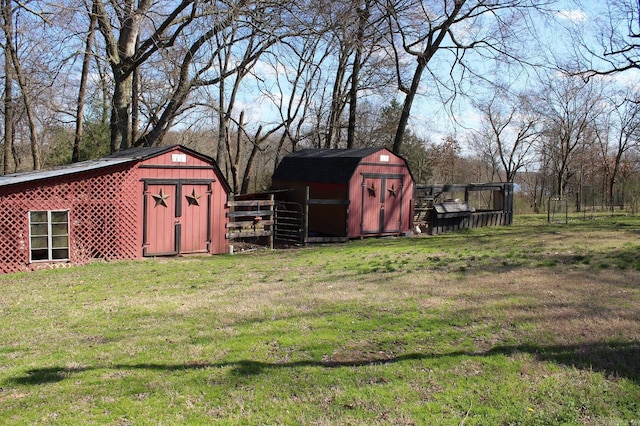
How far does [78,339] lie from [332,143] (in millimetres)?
28326

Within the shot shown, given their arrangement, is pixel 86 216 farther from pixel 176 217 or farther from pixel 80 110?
pixel 80 110

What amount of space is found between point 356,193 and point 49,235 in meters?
9.21

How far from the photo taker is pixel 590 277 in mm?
9914

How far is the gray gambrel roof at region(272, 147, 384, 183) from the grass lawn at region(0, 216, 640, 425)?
745 cm

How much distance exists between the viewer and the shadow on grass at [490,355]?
5.39 metres

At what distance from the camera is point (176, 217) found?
576 inches

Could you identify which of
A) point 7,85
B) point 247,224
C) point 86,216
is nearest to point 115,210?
point 86,216

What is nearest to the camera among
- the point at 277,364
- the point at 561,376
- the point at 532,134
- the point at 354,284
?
the point at 561,376

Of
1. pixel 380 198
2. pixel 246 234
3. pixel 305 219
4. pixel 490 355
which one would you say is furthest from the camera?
pixel 380 198

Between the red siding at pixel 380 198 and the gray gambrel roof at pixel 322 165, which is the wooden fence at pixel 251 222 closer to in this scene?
the gray gambrel roof at pixel 322 165

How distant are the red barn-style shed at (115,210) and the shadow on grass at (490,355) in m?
7.67

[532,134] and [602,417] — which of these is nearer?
[602,417]

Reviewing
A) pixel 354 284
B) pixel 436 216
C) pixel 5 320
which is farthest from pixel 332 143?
pixel 5 320

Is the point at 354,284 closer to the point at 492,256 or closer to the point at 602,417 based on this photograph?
the point at 492,256
